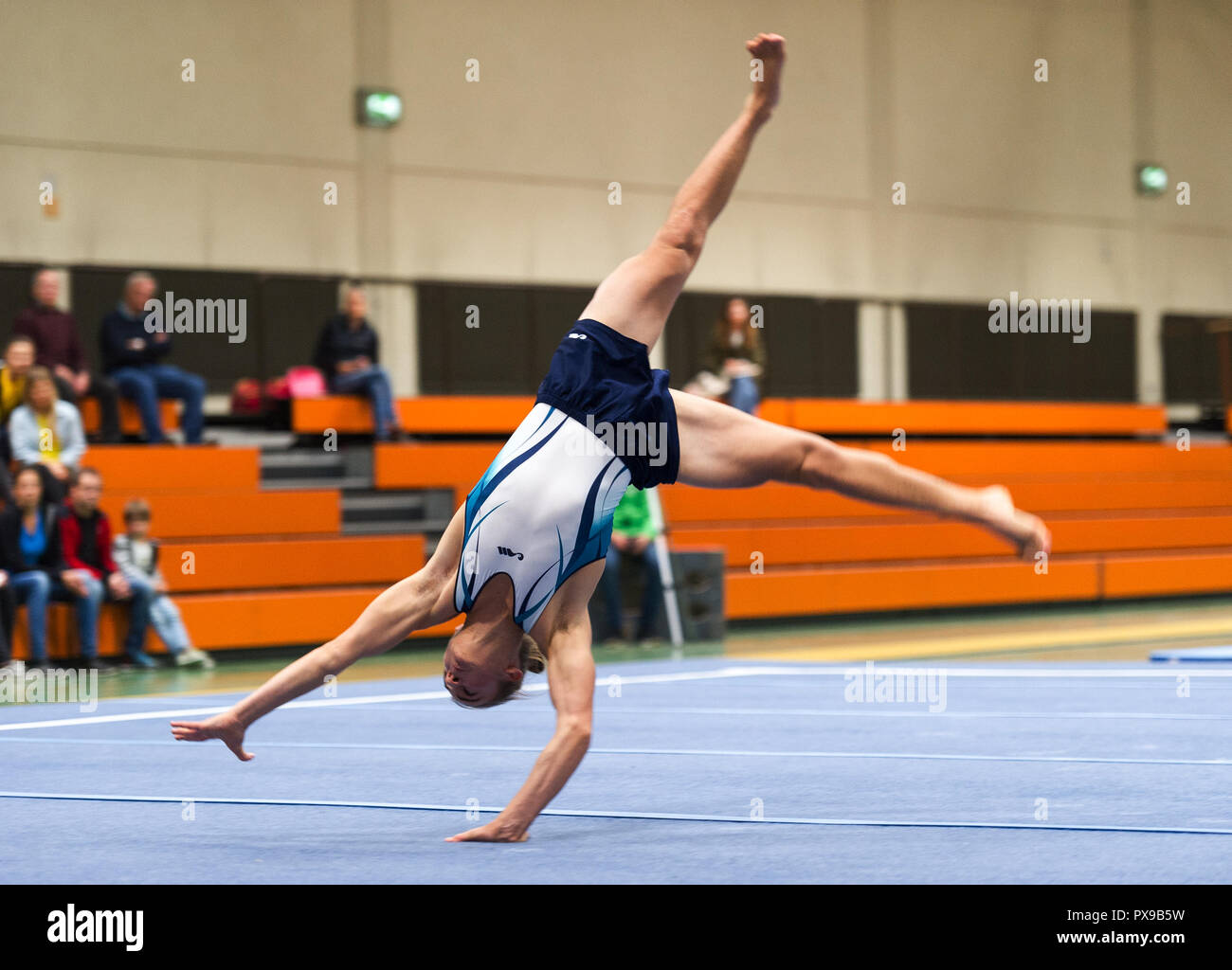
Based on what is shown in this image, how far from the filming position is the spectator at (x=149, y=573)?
9.29m

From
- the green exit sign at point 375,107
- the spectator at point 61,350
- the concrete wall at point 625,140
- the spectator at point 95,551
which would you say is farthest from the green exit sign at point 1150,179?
the spectator at point 95,551

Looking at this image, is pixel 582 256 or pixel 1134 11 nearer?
pixel 582 256

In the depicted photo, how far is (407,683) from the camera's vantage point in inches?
330

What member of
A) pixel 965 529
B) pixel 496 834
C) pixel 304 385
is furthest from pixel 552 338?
pixel 496 834

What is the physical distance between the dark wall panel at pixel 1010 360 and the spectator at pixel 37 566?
9730 mm

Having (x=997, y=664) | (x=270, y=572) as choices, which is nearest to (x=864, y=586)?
(x=997, y=664)

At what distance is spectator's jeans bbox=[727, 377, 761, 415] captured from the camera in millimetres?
12594

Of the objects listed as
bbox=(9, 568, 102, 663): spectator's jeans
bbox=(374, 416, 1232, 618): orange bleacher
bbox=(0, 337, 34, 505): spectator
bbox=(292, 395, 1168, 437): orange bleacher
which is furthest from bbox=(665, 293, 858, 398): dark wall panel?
bbox=(9, 568, 102, 663): spectator's jeans

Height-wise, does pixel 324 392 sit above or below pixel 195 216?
below

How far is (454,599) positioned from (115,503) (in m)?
6.23

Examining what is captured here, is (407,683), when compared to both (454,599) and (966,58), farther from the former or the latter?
(966,58)

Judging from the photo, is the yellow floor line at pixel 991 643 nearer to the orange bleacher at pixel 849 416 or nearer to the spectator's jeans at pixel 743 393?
the spectator's jeans at pixel 743 393

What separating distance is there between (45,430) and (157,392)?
1608 mm

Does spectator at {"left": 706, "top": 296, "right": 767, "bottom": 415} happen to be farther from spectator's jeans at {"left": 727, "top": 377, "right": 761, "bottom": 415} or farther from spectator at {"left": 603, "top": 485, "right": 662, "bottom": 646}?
spectator at {"left": 603, "top": 485, "right": 662, "bottom": 646}
